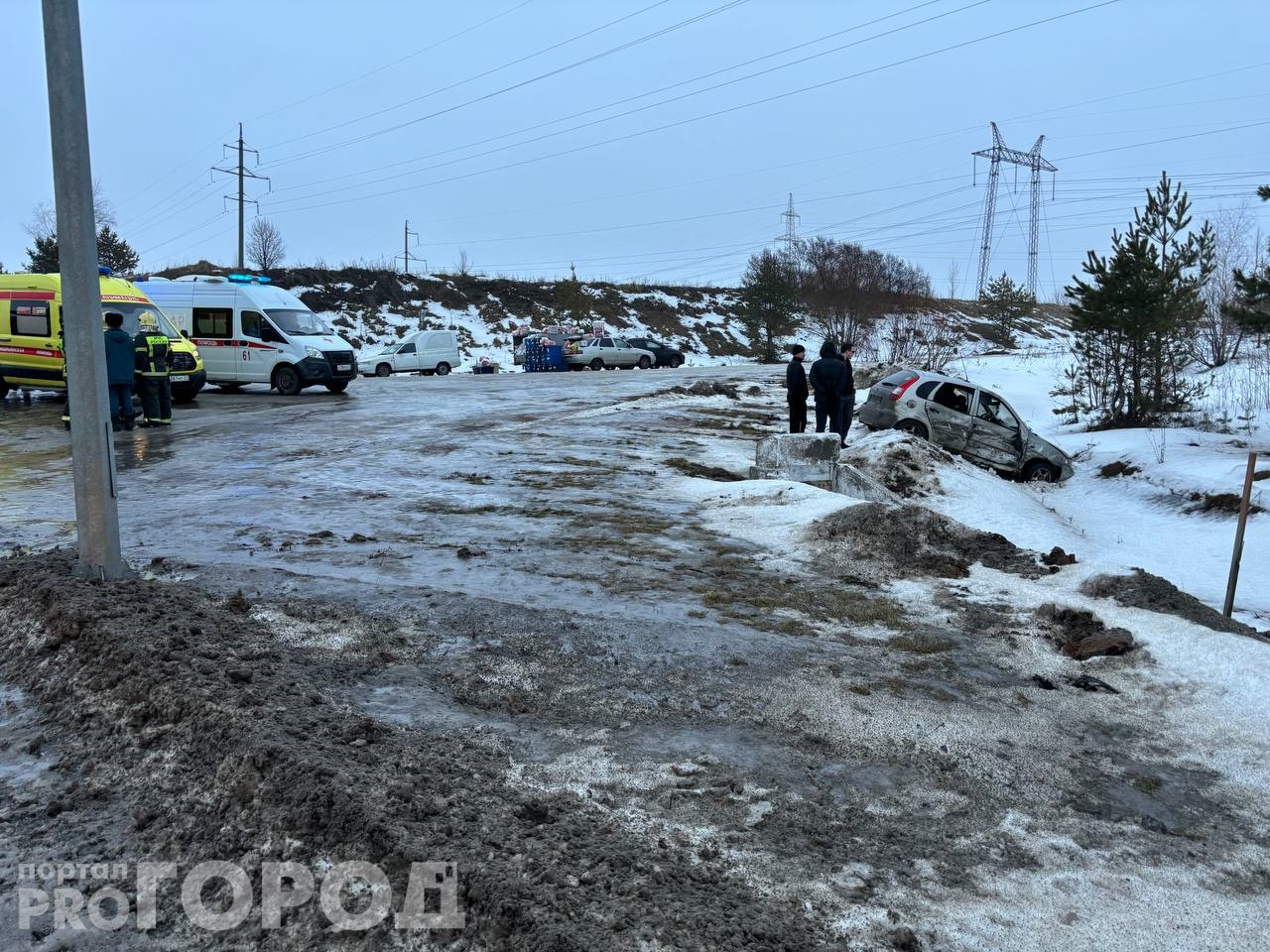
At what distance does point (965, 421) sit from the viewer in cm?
1594

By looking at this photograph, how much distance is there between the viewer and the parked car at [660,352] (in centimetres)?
4350

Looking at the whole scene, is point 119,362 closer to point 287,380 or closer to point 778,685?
point 287,380

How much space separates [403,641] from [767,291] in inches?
2021

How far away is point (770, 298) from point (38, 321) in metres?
42.6

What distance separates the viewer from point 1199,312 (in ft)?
66.4

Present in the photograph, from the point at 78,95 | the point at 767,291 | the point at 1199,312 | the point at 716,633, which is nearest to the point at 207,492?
the point at 78,95

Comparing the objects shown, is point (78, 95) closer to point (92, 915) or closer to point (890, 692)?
point (92, 915)

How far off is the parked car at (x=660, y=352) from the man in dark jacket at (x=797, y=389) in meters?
29.3

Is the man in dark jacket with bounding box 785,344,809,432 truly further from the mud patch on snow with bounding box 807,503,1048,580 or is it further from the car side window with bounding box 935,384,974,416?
the mud patch on snow with bounding box 807,503,1048,580

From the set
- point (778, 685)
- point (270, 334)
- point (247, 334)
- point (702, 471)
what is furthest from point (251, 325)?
point (778, 685)

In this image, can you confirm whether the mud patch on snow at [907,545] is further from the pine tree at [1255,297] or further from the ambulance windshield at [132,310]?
the ambulance windshield at [132,310]

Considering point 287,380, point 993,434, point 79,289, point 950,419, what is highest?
point 79,289

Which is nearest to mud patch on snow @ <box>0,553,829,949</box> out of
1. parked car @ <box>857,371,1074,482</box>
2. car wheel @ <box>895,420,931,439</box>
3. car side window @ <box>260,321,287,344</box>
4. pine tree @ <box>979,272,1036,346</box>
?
car wheel @ <box>895,420,931,439</box>

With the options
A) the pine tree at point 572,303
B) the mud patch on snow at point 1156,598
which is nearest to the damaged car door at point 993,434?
the mud patch on snow at point 1156,598
